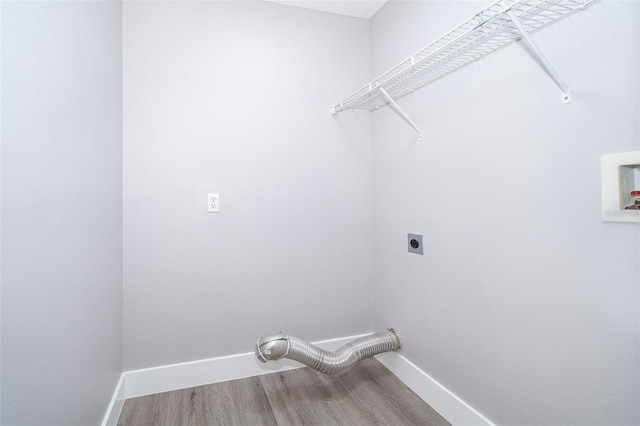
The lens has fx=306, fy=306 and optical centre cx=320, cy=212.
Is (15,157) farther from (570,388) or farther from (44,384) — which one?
(570,388)

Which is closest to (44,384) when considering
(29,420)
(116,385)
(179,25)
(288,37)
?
(29,420)

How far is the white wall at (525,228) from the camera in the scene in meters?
0.92

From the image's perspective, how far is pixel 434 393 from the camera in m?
1.62

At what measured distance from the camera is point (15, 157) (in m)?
0.73

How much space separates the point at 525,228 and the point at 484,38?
2.46 ft

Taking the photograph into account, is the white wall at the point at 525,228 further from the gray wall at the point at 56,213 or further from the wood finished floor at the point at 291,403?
the gray wall at the point at 56,213

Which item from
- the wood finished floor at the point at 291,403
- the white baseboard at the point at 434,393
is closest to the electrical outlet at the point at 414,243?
the white baseboard at the point at 434,393

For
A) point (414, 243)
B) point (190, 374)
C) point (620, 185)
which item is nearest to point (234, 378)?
point (190, 374)

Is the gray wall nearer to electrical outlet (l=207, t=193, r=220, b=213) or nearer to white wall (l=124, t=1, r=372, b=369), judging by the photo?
white wall (l=124, t=1, r=372, b=369)

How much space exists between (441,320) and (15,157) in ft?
5.73

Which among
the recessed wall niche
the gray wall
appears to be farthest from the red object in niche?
the gray wall

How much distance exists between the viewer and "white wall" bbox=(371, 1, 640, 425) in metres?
0.92

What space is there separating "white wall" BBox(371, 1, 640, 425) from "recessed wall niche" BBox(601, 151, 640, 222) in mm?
26

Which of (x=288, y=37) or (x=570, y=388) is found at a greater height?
(x=288, y=37)
